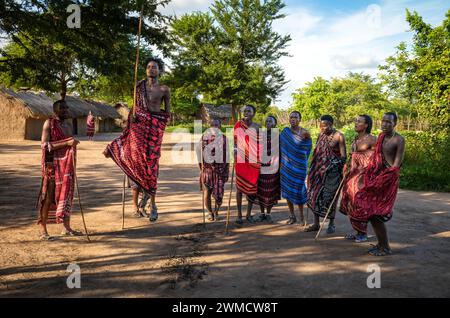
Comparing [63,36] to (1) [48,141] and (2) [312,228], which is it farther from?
(2) [312,228]

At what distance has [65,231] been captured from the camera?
16.1ft

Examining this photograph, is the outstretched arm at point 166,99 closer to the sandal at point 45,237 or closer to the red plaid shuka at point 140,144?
the red plaid shuka at point 140,144

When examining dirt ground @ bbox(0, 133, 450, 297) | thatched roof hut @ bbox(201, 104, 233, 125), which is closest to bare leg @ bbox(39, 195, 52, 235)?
dirt ground @ bbox(0, 133, 450, 297)

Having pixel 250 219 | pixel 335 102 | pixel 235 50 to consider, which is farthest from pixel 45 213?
pixel 335 102

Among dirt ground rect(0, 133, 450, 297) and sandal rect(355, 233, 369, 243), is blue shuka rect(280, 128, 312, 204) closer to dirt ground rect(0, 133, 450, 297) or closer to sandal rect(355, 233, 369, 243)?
dirt ground rect(0, 133, 450, 297)

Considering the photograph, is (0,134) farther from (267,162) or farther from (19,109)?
(267,162)

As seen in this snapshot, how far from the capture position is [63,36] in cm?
804

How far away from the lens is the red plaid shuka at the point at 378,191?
4.23 m

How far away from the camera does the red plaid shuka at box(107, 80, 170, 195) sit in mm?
5473

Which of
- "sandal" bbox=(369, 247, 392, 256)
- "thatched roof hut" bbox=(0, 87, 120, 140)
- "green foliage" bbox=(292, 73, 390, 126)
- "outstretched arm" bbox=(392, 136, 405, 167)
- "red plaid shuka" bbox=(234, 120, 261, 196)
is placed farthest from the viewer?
"green foliage" bbox=(292, 73, 390, 126)

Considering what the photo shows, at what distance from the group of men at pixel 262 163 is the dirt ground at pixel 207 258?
15.2 inches

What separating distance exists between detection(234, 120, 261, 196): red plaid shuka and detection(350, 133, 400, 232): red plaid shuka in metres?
1.76

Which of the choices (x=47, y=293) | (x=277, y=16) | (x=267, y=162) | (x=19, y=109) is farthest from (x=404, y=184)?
(x=277, y=16)

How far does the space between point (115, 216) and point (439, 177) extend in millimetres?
8546
